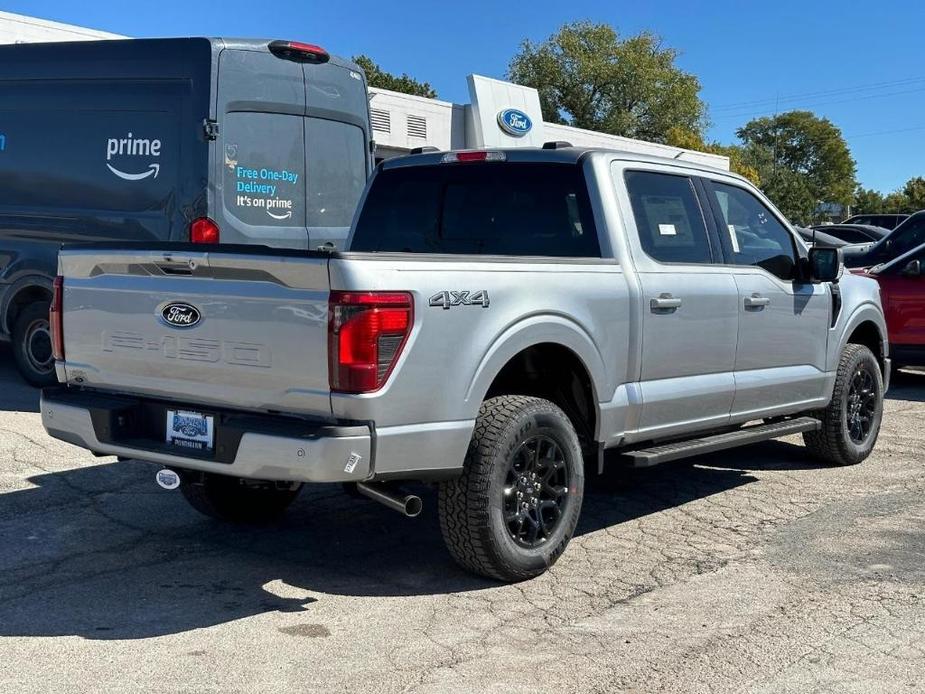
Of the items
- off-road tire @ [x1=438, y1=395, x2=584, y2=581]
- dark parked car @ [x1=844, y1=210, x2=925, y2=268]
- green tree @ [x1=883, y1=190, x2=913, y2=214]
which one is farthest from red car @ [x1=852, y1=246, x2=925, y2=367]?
green tree @ [x1=883, y1=190, x2=913, y2=214]

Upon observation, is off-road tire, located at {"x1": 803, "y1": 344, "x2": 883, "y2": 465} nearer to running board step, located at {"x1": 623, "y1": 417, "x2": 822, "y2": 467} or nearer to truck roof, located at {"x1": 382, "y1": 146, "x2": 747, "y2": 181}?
running board step, located at {"x1": 623, "y1": 417, "x2": 822, "y2": 467}

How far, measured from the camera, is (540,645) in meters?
4.30

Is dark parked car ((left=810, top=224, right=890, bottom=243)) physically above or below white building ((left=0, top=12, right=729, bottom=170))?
below

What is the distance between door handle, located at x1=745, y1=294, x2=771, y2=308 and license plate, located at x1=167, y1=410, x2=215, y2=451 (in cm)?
315

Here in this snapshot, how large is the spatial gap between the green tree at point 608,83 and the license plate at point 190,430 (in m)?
68.9

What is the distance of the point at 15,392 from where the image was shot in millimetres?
9555

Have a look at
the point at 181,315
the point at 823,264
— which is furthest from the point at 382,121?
the point at 181,315

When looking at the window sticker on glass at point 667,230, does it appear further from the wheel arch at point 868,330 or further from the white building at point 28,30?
the white building at point 28,30

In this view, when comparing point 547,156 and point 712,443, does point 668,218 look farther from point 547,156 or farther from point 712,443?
point 712,443

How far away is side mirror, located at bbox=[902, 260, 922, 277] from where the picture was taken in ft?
36.7

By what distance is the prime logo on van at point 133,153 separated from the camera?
892cm

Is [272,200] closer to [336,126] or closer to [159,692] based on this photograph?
[336,126]

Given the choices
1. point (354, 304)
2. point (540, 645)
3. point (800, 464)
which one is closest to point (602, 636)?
point (540, 645)

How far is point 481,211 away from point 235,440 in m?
2.05
